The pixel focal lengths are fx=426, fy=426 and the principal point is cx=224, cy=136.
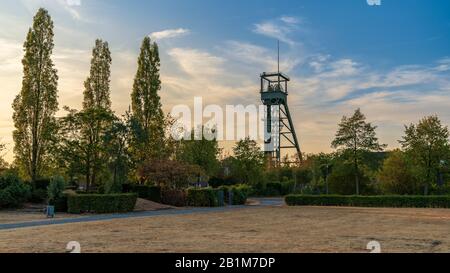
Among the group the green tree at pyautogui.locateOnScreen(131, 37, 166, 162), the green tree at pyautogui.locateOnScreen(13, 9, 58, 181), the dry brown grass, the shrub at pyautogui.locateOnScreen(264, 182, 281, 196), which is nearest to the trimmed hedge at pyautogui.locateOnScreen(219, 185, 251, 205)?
→ the green tree at pyautogui.locateOnScreen(131, 37, 166, 162)

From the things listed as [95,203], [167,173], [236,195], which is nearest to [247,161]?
[236,195]

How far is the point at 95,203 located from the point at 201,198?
11.0 metres

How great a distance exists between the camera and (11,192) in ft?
96.1

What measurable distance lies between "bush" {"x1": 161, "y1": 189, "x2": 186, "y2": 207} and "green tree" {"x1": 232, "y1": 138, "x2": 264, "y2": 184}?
2757cm

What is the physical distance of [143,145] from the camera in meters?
39.3

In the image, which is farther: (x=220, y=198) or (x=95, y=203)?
(x=220, y=198)

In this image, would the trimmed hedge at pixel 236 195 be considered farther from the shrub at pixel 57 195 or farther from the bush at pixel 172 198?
the shrub at pixel 57 195

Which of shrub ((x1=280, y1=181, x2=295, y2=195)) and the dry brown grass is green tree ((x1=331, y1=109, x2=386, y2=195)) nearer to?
shrub ((x1=280, y1=181, x2=295, y2=195))

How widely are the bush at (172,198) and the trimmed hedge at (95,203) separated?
24.2ft

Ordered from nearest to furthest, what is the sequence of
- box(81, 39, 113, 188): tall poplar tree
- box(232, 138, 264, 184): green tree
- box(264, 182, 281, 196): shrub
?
box(81, 39, 113, 188): tall poplar tree, box(232, 138, 264, 184): green tree, box(264, 182, 281, 196): shrub

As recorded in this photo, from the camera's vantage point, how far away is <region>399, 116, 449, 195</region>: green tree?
3931 centimetres

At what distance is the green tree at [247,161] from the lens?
62.2m

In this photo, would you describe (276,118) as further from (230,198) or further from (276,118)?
(230,198)
